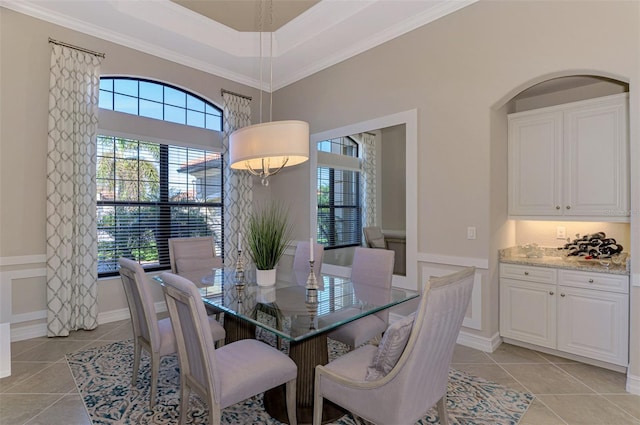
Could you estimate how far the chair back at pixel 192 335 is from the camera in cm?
164

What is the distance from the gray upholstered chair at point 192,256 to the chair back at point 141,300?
0.92m

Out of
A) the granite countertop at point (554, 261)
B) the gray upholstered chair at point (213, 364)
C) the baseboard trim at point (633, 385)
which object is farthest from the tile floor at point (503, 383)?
the gray upholstered chair at point (213, 364)

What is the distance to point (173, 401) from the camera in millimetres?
2322

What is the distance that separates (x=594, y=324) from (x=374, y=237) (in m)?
2.22

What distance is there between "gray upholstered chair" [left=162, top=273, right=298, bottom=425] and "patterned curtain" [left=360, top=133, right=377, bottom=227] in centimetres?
246

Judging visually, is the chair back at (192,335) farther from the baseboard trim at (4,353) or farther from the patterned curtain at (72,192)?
the patterned curtain at (72,192)

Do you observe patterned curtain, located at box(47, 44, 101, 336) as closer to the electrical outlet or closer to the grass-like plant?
the grass-like plant

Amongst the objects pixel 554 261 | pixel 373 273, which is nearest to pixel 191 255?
pixel 373 273

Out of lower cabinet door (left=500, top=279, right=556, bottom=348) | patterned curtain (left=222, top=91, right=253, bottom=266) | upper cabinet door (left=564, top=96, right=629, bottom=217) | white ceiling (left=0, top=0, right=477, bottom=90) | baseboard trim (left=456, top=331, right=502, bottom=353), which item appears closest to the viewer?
upper cabinet door (left=564, top=96, right=629, bottom=217)

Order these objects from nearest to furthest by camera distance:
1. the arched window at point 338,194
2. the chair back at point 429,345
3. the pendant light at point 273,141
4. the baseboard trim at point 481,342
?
the chair back at point 429,345
the pendant light at point 273,141
the baseboard trim at point 481,342
the arched window at point 338,194

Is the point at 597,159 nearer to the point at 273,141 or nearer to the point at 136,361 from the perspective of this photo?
the point at 273,141

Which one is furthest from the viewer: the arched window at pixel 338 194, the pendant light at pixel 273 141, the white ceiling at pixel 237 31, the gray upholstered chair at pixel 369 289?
the arched window at pixel 338 194

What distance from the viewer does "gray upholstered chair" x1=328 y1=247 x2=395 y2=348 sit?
2.49 meters

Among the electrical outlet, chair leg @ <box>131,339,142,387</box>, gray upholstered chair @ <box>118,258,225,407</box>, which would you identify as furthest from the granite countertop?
chair leg @ <box>131,339,142,387</box>
